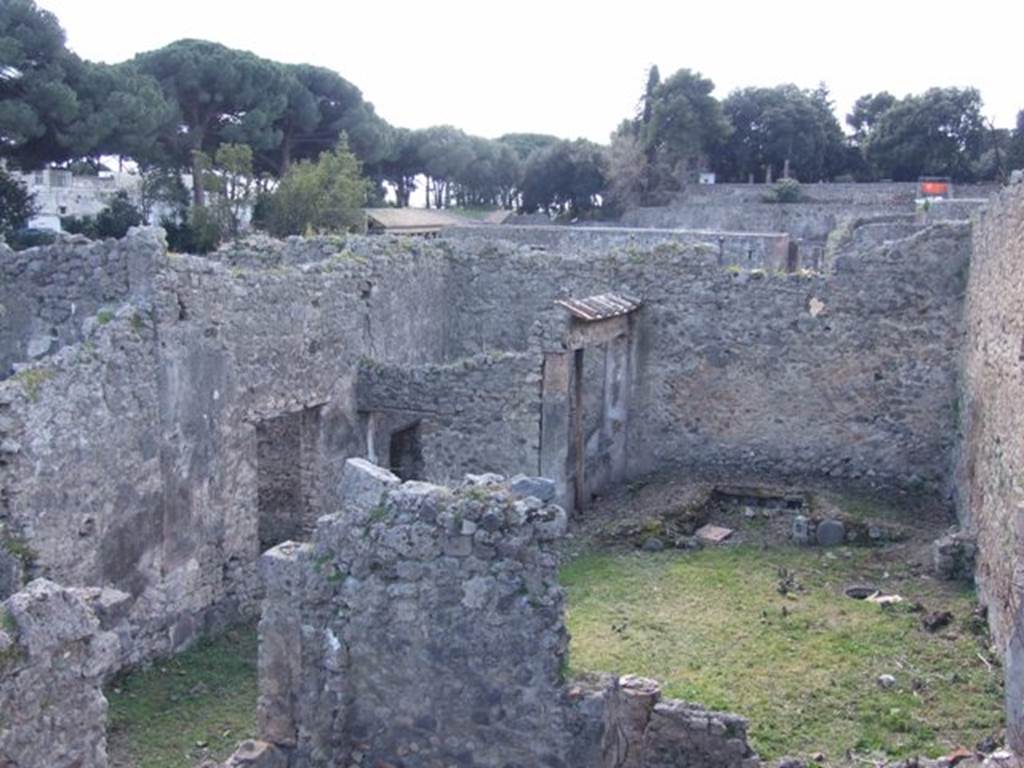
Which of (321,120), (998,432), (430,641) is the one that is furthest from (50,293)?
(321,120)

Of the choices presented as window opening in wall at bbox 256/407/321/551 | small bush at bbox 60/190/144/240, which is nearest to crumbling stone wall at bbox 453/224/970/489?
window opening in wall at bbox 256/407/321/551

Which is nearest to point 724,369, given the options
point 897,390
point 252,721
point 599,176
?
point 897,390

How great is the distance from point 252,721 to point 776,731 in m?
3.94

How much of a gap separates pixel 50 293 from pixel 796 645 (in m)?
7.56

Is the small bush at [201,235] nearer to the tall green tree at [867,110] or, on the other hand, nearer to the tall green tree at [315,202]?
the tall green tree at [315,202]

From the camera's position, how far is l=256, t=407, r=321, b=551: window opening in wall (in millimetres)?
12023

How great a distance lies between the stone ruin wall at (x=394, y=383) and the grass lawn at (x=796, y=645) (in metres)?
2.58

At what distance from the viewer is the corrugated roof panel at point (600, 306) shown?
43.3 ft

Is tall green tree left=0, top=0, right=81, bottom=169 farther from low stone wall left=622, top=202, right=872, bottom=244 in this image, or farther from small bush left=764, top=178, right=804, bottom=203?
→ small bush left=764, top=178, right=804, bottom=203

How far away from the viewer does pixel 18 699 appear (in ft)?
18.4

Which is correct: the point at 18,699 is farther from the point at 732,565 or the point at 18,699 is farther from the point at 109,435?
the point at 732,565

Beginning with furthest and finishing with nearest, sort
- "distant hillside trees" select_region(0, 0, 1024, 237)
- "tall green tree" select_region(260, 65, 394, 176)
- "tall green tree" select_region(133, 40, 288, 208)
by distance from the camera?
"tall green tree" select_region(260, 65, 394, 176), "tall green tree" select_region(133, 40, 288, 208), "distant hillside trees" select_region(0, 0, 1024, 237)

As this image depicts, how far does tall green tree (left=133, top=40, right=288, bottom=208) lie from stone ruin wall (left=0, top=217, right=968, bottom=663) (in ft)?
97.1

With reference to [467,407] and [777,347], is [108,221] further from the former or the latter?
[777,347]
